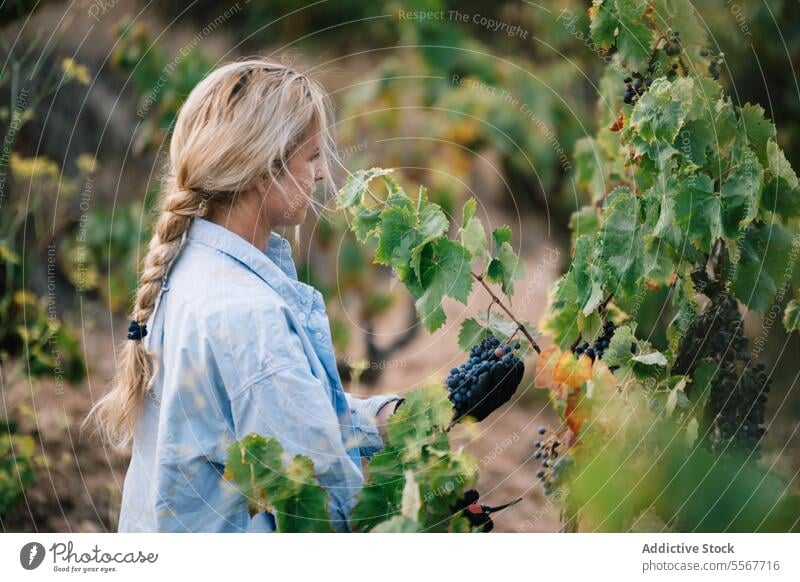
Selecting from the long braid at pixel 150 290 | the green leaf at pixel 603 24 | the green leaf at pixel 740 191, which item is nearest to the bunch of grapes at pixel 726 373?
the green leaf at pixel 740 191

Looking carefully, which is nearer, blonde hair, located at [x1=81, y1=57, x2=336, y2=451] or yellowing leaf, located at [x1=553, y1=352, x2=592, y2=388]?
blonde hair, located at [x1=81, y1=57, x2=336, y2=451]

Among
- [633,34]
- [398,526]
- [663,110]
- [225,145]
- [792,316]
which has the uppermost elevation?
[633,34]

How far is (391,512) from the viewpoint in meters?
1.16

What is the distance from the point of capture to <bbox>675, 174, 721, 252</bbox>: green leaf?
1.18 meters

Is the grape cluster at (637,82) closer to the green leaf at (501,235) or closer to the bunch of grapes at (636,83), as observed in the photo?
the bunch of grapes at (636,83)

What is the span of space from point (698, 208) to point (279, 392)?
55 centimetres

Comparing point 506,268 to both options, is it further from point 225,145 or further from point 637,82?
point 225,145

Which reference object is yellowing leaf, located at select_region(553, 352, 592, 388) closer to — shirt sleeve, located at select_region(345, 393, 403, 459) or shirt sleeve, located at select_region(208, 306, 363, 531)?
shirt sleeve, located at select_region(345, 393, 403, 459)

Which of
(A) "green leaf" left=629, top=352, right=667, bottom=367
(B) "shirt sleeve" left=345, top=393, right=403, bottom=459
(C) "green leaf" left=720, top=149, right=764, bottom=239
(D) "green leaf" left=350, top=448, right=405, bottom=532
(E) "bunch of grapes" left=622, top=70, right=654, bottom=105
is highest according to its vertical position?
(E) "bunch of grapes" left=622, top=70, right=654, bottom=105

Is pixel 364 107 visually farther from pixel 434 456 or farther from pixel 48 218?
pixel 434 456

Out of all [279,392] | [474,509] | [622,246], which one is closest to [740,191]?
[622,246]

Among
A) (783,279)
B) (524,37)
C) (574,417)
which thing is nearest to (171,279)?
(574,417)

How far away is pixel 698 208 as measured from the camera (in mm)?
1188

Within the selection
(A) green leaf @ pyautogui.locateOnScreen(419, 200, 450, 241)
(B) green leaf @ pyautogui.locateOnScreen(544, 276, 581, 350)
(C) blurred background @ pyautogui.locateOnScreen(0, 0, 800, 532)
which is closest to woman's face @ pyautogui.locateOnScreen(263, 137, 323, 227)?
(A) green leaf @ pyautogui.locateOnScreen(419, 200, 450, 241)
